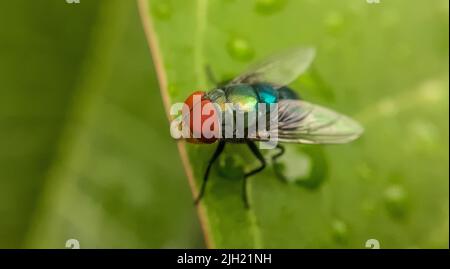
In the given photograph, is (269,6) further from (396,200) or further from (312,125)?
(396,200)

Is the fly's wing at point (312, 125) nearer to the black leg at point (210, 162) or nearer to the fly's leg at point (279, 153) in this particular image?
the fly's leg at point (279, 153)

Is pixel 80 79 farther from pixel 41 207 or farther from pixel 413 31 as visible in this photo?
pixel 413 31

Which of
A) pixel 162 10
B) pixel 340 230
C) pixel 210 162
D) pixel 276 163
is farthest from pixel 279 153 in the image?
pixel 162 10

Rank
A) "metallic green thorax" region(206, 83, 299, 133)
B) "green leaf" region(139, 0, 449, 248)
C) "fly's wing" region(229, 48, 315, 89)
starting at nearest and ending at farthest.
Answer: "green leaf" region(139, 0, 449, 248), "fly's wing" region(229, 48, 315, 89), "metallic green thorax" region(206, 83, 299, 133)

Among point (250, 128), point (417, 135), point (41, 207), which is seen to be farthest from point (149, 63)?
point (417, 135)

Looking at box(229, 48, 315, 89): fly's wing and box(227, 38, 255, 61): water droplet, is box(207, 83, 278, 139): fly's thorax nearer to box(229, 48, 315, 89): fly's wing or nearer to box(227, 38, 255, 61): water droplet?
box(229, 48, 315, 89): fly's wing

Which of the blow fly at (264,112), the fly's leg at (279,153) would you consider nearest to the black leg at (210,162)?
the blow fly at (264,112)

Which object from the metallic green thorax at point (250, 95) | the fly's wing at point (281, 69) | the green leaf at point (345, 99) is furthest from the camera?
the metallic green thorax at point (250, 95)

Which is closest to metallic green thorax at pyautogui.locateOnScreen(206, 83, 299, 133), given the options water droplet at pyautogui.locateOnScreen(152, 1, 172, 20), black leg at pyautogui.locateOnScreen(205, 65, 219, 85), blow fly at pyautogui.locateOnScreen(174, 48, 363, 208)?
blow fly at pyautogui.locateOnScreen(174, 48, 363, 208)
